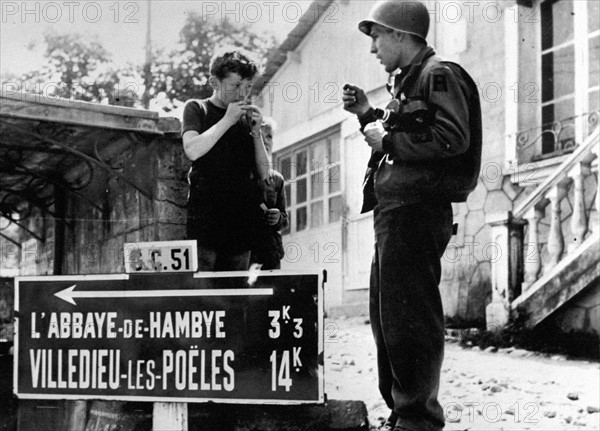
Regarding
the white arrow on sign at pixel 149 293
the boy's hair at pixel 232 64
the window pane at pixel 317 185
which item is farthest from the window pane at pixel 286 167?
the white arrow on sign at pixel 149 293

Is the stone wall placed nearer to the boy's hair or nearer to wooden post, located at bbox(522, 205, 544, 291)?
the boy's hair

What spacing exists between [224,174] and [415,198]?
857 mm

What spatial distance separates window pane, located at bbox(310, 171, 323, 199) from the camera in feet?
24.6

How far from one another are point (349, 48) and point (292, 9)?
394 centimetres

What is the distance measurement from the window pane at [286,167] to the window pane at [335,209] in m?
1.00

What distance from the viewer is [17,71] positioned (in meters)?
4.13

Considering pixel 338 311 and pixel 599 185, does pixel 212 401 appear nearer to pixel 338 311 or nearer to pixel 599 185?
pixel 599 185

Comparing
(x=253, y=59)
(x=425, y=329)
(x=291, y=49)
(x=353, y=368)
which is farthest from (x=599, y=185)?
(x=291, y=49)

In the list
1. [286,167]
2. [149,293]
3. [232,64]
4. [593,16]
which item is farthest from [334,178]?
[149,293]

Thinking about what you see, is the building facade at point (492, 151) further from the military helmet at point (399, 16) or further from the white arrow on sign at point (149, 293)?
the white arrow on sign at point (149, 293)

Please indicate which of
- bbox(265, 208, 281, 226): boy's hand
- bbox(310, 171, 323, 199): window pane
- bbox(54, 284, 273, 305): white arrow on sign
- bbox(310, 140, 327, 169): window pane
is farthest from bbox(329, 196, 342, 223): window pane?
bbox(54, 284, 273, 305): white arrow on sign

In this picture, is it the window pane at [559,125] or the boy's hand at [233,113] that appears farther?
the window pane at [559,125]

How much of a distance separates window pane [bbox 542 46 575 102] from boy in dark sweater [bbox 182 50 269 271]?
3.62 meters

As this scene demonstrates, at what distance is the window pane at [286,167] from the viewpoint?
827 cm
